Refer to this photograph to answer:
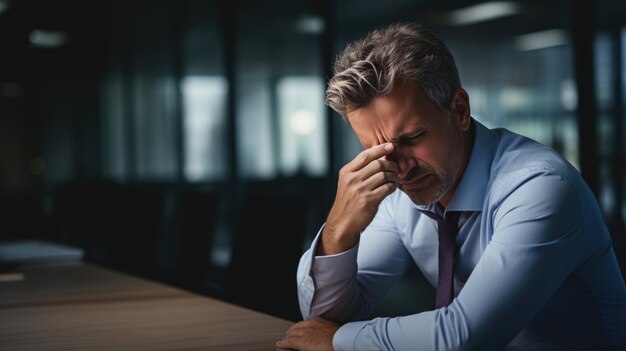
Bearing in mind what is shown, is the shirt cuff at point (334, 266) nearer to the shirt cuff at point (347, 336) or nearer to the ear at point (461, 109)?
the shirt cuff at point (347, 336)

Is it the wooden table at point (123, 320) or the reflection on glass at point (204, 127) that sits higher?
the reflection on glass at point (204, 127)

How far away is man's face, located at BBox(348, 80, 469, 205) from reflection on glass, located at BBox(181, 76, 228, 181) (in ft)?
15.9

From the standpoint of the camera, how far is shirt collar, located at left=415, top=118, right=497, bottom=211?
1.85 metres

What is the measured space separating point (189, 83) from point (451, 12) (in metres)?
3.86

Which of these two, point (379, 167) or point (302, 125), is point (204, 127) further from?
point (379, 167)

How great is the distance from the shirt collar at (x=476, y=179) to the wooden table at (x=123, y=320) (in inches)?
20.6

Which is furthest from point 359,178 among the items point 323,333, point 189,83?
point 189,83

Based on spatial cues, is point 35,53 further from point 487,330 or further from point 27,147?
point 487,330

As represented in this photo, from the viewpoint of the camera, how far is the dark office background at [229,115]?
3293mm

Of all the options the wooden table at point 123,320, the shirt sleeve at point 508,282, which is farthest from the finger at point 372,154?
the wooden table at point 123,320

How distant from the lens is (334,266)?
196 cm

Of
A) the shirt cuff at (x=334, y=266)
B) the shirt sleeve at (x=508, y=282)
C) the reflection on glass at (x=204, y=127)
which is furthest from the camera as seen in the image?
the reflection on glass at (x=204, y=127)

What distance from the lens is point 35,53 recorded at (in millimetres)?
10914

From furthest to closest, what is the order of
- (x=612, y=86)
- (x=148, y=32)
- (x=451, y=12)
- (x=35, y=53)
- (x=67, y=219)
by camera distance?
(x=35, y=53) < (x=148, y=32) < (x=67, y=219) < (x=451, y=12) < (x=612, y=86)
